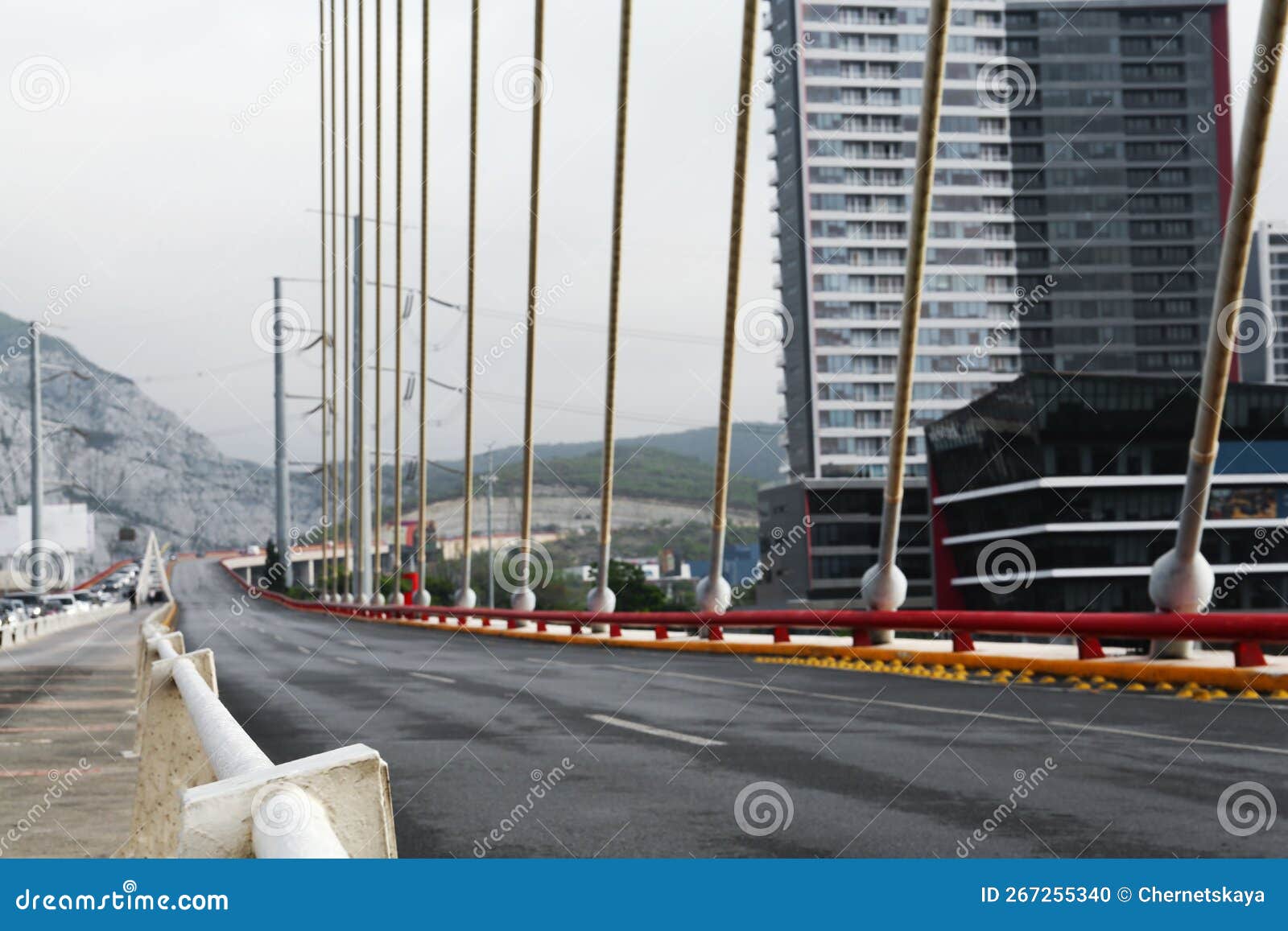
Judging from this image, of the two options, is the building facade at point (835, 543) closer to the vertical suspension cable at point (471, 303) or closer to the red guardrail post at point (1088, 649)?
the vertical suspension cable at point (471, 303)

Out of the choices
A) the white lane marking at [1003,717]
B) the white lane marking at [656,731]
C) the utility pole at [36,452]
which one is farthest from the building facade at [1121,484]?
the white lane marking at [656,731]

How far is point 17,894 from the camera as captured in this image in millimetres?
2648

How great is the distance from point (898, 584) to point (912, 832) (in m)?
13.0

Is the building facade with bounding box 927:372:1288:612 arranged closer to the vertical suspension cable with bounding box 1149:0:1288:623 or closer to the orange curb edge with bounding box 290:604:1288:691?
the orange curb edge with bounding box 290:604:1288:691

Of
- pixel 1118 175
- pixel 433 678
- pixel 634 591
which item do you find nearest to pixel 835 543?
pixel 634 591

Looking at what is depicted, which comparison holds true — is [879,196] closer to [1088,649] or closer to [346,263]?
[346,263]

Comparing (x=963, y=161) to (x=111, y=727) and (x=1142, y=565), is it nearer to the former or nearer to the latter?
(x=1142, y=565)

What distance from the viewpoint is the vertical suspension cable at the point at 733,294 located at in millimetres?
23750

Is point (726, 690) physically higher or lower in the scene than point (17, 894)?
lower

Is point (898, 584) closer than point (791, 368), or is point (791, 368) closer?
point (898, 584)

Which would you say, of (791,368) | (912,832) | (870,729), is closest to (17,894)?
(912,832)

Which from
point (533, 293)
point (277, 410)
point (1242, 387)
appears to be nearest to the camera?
point (533, 293)

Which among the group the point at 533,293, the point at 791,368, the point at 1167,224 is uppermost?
the point at 1167,224

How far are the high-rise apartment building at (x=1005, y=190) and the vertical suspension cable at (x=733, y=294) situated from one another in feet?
405
